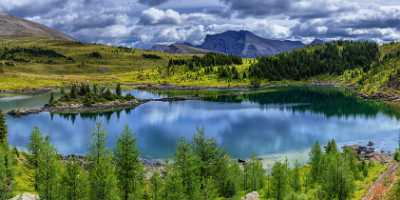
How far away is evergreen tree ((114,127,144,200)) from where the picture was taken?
7394 centimetres

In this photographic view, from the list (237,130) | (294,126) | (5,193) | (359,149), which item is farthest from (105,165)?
(294,126)

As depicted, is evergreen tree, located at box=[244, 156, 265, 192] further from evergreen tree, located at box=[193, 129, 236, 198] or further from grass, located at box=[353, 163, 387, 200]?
grass, located at box=[353, 163, 387, 200]

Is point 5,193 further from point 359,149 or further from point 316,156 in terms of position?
point 359,149

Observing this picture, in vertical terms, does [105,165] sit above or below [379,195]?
above

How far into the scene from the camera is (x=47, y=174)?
7388cm

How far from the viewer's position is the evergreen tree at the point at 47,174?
7119 centimetres

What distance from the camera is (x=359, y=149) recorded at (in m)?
140

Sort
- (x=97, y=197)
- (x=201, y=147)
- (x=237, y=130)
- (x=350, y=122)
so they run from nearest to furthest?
(x=97, y=197)
(x=201, y=147)
(x=237, y=130)
(x=350, y=122)

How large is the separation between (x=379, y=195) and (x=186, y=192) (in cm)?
3661

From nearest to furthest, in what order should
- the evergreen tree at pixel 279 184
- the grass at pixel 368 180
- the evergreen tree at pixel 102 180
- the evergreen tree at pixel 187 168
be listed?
the evergreen tree at pixel 102 180
the evergreen tree at pixel 187 168
the evergreen tree at pixel 279 184
the grass at pixel 368 180

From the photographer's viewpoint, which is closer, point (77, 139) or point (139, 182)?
point (139, 182)

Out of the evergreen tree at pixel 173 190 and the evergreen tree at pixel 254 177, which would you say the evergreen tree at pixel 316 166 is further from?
the evergreen tree at pixel 173 190

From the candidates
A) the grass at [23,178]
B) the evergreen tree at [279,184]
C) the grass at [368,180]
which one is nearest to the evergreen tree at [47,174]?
the grass at [23,178]

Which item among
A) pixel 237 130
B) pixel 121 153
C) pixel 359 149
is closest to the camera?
pixel 121 153
